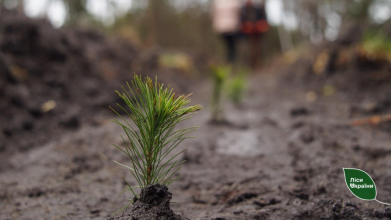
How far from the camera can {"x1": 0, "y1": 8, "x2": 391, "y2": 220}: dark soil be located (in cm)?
140

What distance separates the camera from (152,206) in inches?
42.3

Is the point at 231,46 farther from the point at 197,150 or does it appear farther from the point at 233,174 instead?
the point at 233,174

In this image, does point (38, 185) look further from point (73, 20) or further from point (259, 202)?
point (73, 20)

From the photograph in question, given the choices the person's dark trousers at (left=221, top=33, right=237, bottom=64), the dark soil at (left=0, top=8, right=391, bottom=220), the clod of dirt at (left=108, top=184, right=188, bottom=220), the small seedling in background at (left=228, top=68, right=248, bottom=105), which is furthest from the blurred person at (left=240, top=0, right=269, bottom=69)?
the clod of dirt at (left=108, top=184, right=188, bottom=220)

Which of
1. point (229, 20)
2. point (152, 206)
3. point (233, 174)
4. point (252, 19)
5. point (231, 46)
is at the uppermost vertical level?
point (252, 19)

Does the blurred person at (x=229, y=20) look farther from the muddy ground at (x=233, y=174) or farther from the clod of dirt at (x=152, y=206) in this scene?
the clod of dirt at (x=152, y=206)

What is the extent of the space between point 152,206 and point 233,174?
0.95 m

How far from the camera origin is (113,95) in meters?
4.02

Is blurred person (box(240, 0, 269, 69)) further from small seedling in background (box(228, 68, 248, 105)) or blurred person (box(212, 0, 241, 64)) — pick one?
small seedling in background (box(228, 68, 248, 105))

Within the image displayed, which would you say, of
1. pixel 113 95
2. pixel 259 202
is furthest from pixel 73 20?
pixel 259 202

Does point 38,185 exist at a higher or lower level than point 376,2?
lower

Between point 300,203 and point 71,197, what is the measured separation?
Result: 125 cm

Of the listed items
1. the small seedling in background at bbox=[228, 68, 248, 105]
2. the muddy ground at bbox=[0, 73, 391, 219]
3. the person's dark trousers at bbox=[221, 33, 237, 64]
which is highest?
the person's dark trousers at bbox=[221, 33, 237, 64]

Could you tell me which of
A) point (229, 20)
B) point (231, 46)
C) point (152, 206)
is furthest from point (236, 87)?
point (231, 46)
